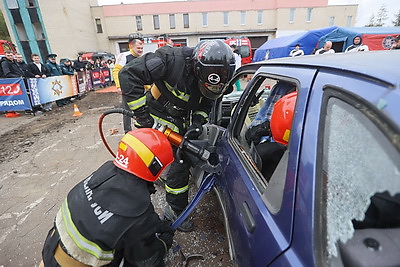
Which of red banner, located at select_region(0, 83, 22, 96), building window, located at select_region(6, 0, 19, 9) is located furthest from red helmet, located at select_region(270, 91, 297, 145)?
building window, located at select_region(6, 0, 19, 9)

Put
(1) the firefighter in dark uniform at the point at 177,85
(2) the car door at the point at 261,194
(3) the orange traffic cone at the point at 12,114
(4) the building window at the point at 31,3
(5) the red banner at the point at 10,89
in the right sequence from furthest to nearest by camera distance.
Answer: (4) the building window at the point at 31,3
(3) the orange traffic cone at the point at 12,114
(5) the red banner at the point at 10,89
(1) the firefighter in dark uniform at the point at 177,85
(2) the car door at the point at 261,194

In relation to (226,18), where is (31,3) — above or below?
above

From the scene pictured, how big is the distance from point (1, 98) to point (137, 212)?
747cm

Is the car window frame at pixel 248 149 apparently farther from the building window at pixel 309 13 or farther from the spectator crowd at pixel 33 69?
the building window at pixel 309 13

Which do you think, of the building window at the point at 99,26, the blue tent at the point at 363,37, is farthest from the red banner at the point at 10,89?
the building window at the point at 99,26

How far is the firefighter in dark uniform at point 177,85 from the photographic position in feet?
6.42

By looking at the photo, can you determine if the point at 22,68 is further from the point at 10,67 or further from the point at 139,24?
the point at 139,24

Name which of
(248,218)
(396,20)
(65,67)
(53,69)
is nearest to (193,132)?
(248,218)

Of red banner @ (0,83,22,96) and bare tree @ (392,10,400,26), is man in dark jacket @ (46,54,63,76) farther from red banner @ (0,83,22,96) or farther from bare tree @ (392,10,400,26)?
bare tree @ (392,10,400,26)

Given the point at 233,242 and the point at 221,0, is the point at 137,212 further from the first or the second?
the point at 221,0

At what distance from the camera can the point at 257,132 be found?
187 cm

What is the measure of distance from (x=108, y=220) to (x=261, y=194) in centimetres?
82

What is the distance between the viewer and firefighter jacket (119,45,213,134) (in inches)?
84.8

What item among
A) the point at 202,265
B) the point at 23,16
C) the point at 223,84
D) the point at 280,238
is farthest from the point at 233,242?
the point at 23,16
